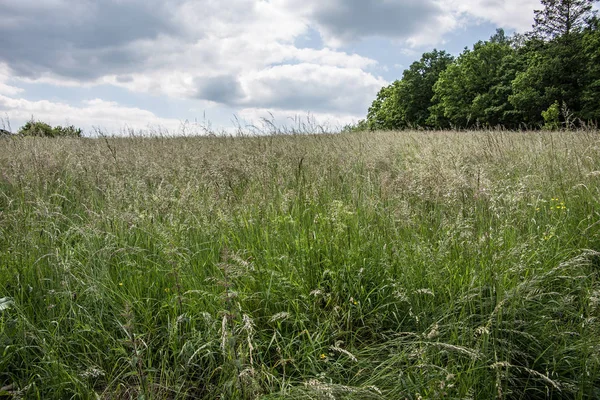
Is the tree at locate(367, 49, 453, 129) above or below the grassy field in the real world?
above

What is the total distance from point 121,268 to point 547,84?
36.8 metres

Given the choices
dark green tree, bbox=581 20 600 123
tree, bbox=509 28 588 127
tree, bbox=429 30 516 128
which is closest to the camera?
dark green tree, bbox=581 20 600 123

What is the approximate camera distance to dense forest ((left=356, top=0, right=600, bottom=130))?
93.9 feet

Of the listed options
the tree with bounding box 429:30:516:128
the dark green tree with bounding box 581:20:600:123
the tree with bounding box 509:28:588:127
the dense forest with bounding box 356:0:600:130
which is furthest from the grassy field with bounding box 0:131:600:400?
the tree with bounding box 429:30:516:128

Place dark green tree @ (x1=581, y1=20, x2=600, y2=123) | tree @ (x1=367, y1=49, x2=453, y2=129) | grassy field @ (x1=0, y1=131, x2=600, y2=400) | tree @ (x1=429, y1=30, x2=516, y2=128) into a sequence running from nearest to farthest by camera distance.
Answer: grassy field @ (x1=0, y1=131, x2=600, y2=400) → dark green tree @ (x1=581, y1=20, x2=600, y2=123) → tree @ (x1=429, y1=30, x2=516, y2=128) → tree @ (x1=367, y1=49, x2=453, y2=129)

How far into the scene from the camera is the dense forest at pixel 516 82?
2862 cm

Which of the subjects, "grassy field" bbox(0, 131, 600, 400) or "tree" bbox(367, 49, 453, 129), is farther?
"tree" bbox(367, 49, 453, 129)

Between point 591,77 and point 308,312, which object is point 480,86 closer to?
point 591,77

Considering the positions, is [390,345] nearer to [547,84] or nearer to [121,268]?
[121,268]

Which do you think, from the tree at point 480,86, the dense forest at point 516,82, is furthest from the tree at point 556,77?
the tree at point 480,86

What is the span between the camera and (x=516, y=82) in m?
31.6

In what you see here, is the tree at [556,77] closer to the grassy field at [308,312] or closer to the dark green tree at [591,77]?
the dark green tree at [591,77]

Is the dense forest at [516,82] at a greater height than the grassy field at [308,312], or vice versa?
the dense forest at [516,82]

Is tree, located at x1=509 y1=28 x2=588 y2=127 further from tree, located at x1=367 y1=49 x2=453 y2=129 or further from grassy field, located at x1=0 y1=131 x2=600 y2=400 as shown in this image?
grassy field, located at x1=0 y1=131 x2=600 y2=400
